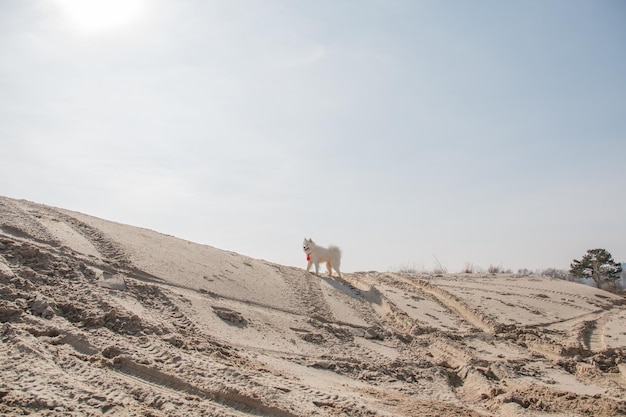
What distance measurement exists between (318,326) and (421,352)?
161 centimetres

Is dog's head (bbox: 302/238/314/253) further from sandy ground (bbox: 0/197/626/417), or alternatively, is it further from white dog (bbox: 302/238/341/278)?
sandy ground (bbox: 0/197/626/417)

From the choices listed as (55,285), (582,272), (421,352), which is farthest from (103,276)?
(582,272)

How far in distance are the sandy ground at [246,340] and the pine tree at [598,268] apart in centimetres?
1330

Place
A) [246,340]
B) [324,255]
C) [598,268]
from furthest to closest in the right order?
[598,268] → [324,255] → [246,340]

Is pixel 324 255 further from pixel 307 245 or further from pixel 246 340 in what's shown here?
pixel 246 340

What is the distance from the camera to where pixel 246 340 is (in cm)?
623

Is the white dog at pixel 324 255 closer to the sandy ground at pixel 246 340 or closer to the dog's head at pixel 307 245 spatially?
the dog's head at pixel 307 245

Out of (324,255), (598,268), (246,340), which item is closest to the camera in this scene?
(246,340)

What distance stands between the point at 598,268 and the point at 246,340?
22401 mm

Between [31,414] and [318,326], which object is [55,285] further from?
[318,326]

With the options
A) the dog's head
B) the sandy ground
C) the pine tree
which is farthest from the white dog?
the pine tree

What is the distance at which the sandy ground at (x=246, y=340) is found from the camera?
3.96 metres

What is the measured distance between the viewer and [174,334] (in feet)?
17.6

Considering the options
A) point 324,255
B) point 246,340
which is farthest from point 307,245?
point 246,340
